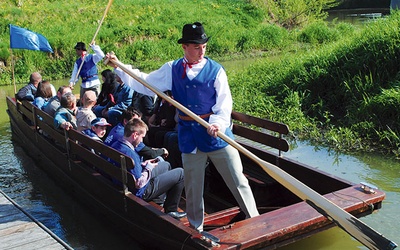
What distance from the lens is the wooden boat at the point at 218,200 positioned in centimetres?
429

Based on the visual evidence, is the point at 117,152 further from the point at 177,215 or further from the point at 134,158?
the point at 177,215

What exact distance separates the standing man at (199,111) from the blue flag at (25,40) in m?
6.46

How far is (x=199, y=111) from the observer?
14.6 feet

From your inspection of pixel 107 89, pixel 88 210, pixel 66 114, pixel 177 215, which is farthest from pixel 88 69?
pixel 177 215

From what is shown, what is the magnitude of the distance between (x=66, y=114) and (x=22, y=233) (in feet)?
8.17

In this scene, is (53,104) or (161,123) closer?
(161,123)

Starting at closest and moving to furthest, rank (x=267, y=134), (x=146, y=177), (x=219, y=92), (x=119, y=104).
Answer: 1. (x=219, y=92)
2. (x=146, y=177)
3. (x=267, y=134)
4. (x=119, y=104)

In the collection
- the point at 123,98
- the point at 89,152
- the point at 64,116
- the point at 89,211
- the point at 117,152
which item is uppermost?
the point at 123,98

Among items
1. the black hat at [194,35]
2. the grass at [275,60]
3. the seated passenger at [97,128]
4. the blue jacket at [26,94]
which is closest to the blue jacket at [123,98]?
the seated passenger at [97,128]

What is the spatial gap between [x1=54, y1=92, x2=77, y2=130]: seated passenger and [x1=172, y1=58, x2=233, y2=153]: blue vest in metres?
2.52

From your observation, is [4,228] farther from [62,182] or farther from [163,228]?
[62,182]

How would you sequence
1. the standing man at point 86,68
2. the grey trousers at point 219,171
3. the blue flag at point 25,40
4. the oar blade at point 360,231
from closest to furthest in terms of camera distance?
the oar blade at point 360,231 < the grey trousers at point 219,171 < the standing man at point 86,68 < the blue flag at point 25,40

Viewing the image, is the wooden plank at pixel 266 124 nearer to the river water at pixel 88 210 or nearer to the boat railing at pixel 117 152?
the boat railing at pixel 117 152

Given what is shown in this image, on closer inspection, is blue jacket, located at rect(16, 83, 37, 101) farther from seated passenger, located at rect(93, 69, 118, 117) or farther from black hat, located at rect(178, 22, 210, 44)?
black hat, located at rect(178, 22, 210, 44)
